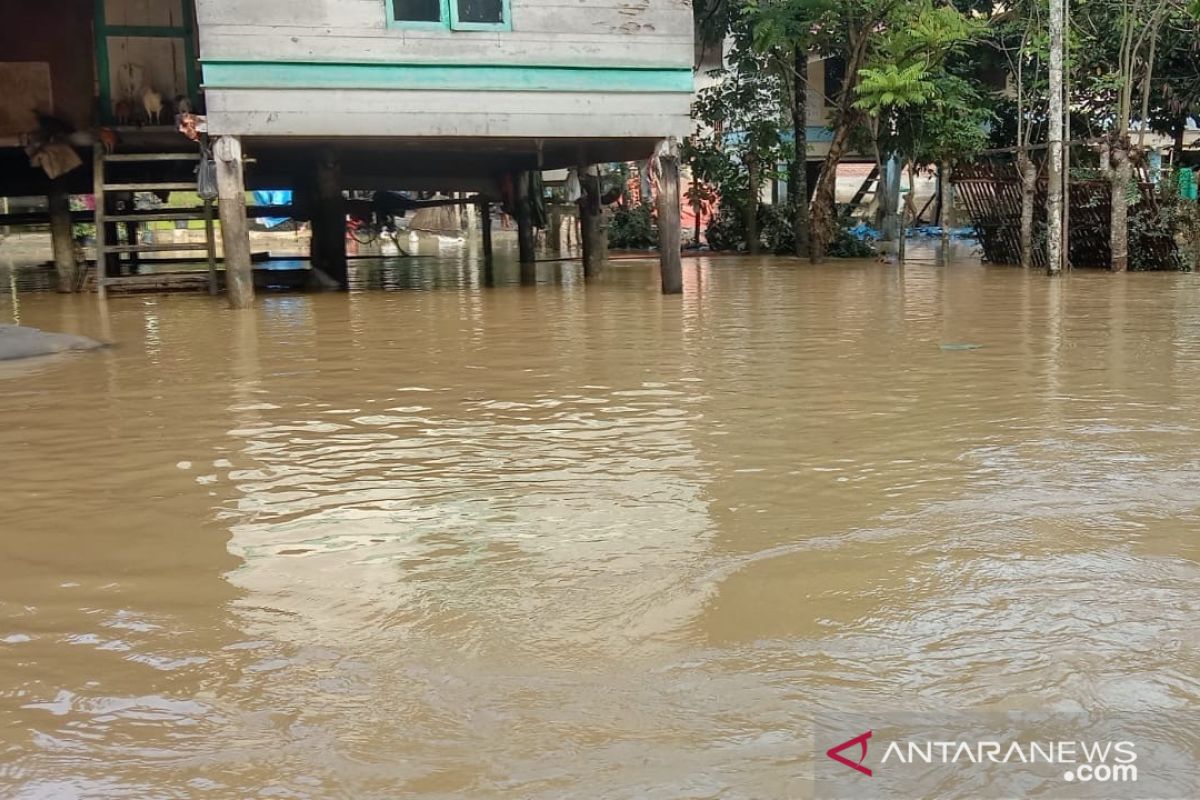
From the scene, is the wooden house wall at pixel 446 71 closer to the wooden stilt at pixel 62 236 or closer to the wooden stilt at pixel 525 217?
the wooden stilt at pixel 62 236

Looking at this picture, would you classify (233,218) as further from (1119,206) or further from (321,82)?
(1119,206)

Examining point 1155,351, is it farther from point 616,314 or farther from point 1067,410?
point 616,314

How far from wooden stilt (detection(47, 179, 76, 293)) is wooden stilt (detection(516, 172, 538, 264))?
6.49 metres

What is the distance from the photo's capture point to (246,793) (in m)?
2.07

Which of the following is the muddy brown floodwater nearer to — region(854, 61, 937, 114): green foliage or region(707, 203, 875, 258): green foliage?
region(854, 61, 937, 114): green foliage

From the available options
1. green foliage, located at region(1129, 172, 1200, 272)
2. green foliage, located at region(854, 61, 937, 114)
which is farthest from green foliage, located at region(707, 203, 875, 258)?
green foliage, located at region(1129, 172, 1200, 272)

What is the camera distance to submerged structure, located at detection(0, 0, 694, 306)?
10.1 metres

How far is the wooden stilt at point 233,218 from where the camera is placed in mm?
10211

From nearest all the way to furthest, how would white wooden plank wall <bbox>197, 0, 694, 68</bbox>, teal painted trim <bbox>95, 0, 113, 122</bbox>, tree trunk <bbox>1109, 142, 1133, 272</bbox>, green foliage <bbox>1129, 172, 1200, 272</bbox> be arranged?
white wooden plank wall <bbox>197, 0, 694, 68</bbox> → teal painted trim <bbox>95, 0, 113, 122</bbox> → tree trunk <bbox>1109, 142, 1133, 272</bbox> → green foliage <bbox>1129, 172, 1200, 272</bbox>

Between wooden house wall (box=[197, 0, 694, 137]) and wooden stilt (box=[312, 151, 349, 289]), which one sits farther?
wooden stilt (box=[312, 151, 349, 289])

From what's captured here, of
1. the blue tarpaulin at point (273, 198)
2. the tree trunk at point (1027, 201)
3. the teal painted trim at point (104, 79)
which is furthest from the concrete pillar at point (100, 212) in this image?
the tree trunk at point (1027, 201)

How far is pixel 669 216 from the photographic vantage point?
37.7 ft

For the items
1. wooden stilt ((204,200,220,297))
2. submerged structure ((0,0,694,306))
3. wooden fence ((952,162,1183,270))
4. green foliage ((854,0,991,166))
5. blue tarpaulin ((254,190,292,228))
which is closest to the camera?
submerged structure ((0,0,694,306))

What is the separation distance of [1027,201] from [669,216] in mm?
6206
